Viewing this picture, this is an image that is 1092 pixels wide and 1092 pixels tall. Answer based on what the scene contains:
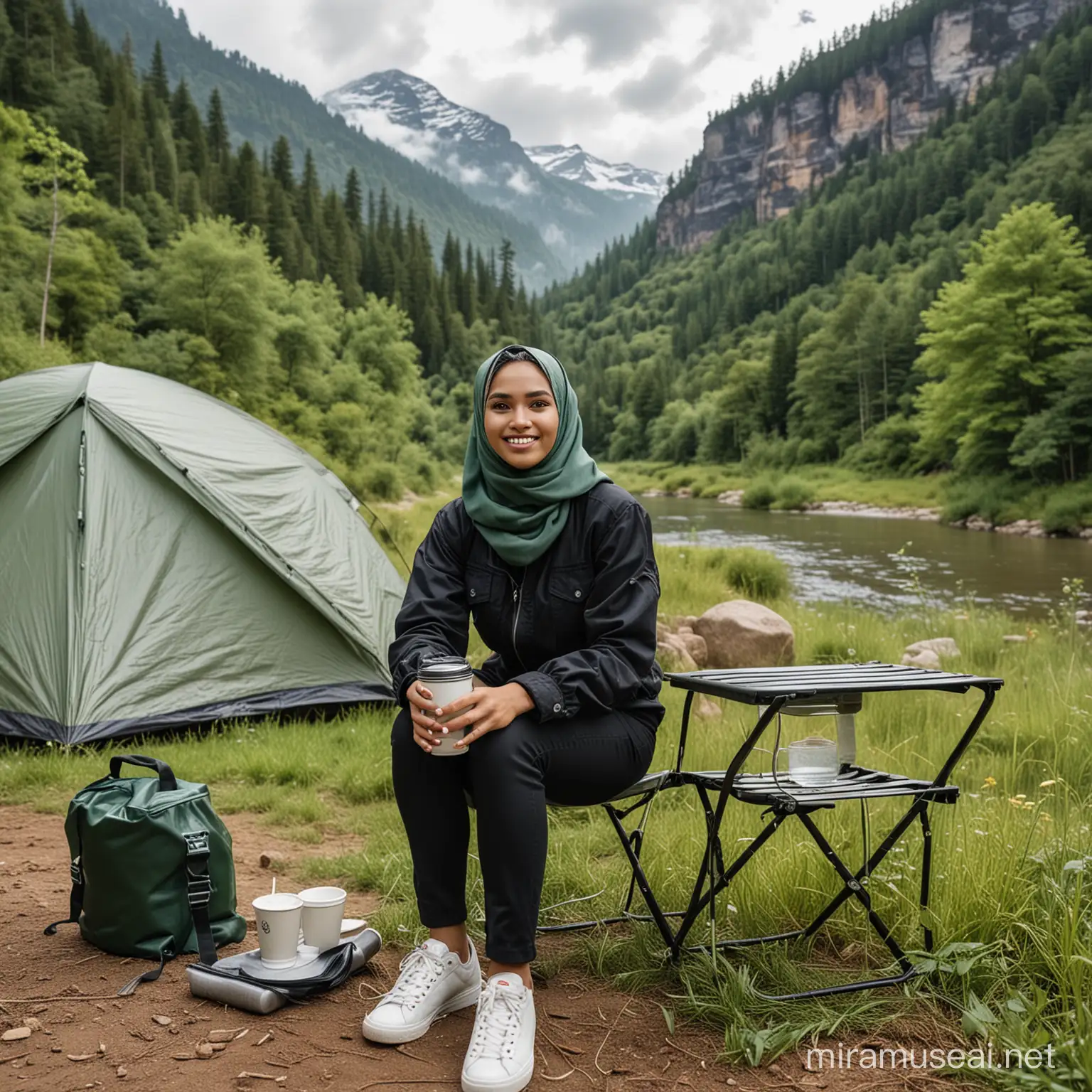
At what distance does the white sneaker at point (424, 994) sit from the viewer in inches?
85.2

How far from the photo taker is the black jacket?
2266 millimetres

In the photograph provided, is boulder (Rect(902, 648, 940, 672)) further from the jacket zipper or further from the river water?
the jacket zipper

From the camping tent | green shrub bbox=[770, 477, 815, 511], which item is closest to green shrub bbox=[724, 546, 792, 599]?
the camping tent

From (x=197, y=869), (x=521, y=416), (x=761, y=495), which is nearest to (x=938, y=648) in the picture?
(x=521, y=416)

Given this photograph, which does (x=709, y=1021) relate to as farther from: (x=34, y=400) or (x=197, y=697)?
(x=34, y=400)

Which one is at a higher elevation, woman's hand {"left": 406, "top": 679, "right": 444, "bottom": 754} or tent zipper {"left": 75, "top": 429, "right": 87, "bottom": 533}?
tent zipper {"left": 75, "top": 429, "right": 87, "bottom": 533}

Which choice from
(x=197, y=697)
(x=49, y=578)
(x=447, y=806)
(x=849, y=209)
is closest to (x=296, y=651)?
(x=197, y=697)

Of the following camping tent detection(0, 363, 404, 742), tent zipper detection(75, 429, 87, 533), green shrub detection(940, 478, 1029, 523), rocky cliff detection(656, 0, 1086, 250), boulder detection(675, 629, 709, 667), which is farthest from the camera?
rocky cliff detection(656, 0, 1086, 250)

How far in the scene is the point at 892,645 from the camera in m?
8.05

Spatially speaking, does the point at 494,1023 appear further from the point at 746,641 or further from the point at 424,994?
the point at 746,641

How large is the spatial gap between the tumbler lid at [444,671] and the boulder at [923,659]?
18.4ft

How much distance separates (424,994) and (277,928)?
42 centimetres

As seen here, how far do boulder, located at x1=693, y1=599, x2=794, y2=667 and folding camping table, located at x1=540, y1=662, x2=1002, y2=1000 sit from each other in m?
4.58

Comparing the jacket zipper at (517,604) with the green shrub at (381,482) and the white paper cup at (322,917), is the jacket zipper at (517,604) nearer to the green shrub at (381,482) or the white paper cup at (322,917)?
the white paper cup at (322,917)
